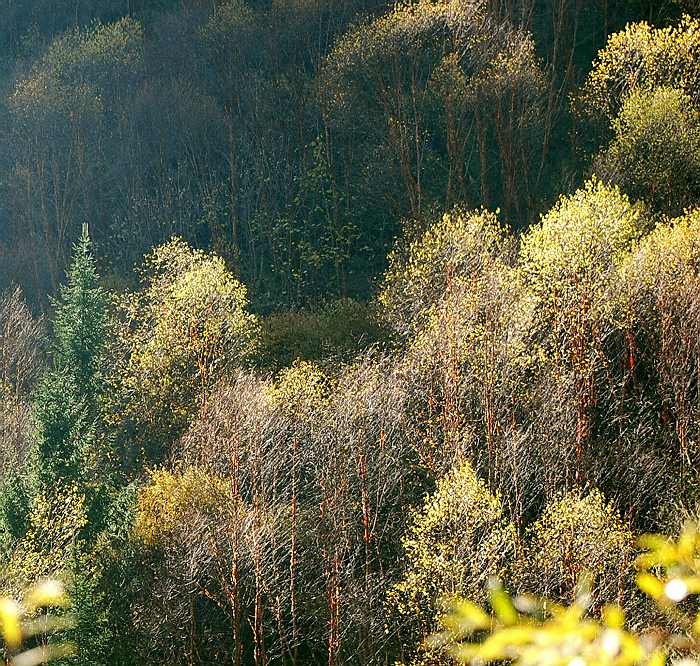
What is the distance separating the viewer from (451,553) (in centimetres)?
2966

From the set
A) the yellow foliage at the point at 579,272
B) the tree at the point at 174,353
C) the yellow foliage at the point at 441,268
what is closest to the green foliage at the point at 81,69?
the tree at the point at 174,353

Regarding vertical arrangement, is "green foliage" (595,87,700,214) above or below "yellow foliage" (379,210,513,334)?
above

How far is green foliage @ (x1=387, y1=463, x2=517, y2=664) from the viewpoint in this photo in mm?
28938

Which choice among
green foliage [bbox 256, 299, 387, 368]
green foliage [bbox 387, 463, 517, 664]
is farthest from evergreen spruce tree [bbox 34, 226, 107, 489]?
green foliage [bbox 387, 463, 517, 664]

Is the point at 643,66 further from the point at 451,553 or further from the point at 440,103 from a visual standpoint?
the point at 451,553

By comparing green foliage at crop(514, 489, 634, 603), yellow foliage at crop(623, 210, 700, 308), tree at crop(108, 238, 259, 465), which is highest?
yellow foliage at crop(623, 210, 700, 308)

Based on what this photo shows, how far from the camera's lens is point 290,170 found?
200ft

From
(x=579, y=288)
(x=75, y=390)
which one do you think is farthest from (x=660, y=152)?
(x=75, y=390)

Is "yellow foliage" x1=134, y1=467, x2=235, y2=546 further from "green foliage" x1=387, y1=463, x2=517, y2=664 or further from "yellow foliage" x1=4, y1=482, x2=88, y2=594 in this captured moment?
"green foliage" x1=387, y1=463, x2=517, y2=664

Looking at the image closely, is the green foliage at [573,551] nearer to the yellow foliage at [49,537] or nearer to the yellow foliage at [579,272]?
the yellow foliage at [579,272]

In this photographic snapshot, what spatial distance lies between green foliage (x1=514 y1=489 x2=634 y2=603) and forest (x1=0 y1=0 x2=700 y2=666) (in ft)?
0.34

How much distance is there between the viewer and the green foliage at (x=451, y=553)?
94.9 ft

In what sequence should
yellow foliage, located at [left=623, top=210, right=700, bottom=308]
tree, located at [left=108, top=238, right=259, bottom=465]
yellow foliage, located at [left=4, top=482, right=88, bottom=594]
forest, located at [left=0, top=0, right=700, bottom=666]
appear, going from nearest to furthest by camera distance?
yellow foliage, located at [left=4, top=482, right=88, bottom=594] → forest, located at [left=0, top=0, right=700, bottom=666] → yellow foliage, located at [left=623, top=210, right=700, bottom=308] → tree, located at [left=108, top=238, right=259, bottom=465]

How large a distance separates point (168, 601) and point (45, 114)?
39.7 meters
